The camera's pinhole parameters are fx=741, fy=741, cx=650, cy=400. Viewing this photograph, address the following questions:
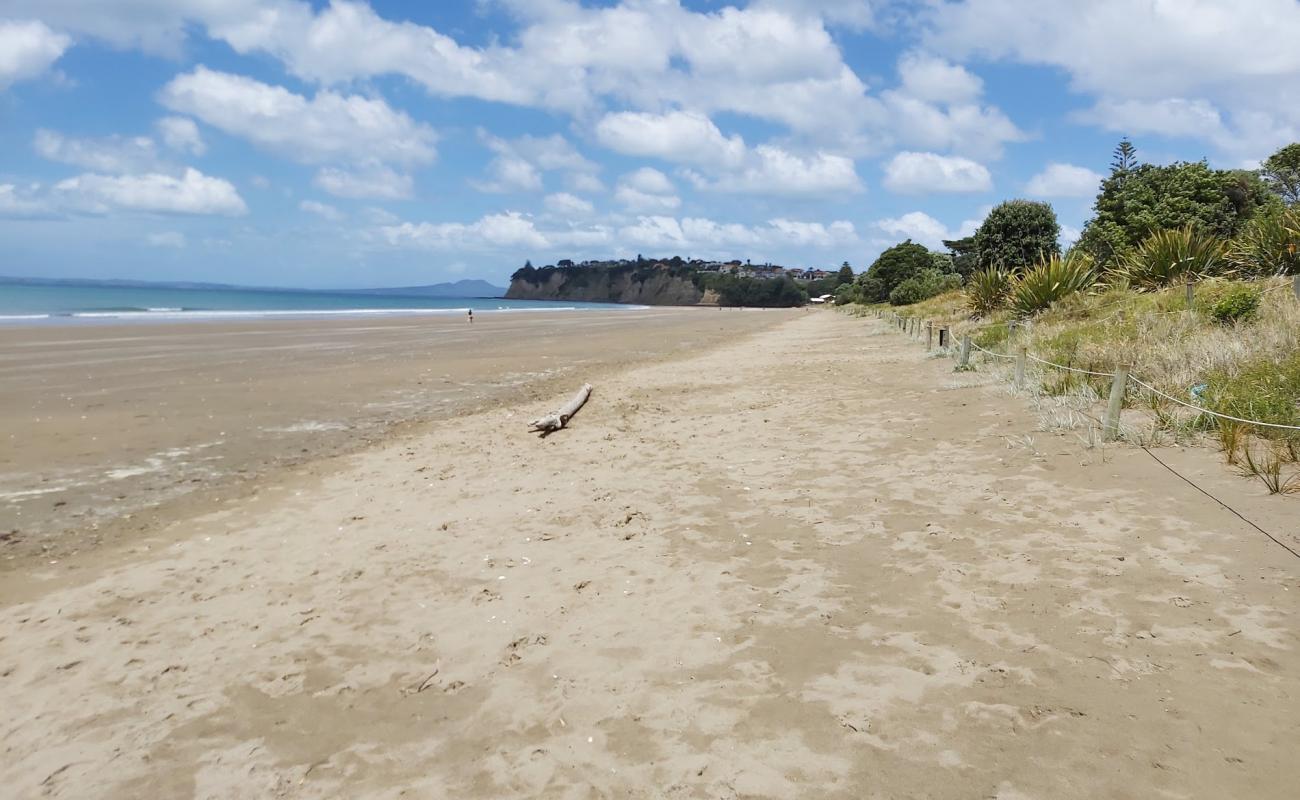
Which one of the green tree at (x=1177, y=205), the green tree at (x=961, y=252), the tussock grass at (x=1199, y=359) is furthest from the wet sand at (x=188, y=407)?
the green tree at (x=961, y=252)

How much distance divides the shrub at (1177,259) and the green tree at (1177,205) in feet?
43.7

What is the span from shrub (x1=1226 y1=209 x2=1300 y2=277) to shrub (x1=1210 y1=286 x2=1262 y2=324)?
355 cm

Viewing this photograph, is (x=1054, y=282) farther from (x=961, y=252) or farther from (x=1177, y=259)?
(x=961, y=252)

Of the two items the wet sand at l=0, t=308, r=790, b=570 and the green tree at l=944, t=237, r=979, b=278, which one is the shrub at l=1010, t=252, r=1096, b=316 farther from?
the green tree at l=944, t=237, r=979, b=278

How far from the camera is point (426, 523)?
267 inches

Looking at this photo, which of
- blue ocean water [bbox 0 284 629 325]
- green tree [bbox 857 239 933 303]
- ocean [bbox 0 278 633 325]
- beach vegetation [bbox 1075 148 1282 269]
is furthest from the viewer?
green tree [bbox 857 239 933 303]

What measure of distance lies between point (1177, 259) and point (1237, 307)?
231 inches

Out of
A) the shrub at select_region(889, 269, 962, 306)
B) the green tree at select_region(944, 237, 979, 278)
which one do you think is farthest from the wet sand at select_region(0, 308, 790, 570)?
the green tree at select_region(944, 237, 979, 278)

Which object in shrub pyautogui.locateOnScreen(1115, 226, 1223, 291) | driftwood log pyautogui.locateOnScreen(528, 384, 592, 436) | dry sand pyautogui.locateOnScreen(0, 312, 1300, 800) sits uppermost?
shrub pyautogui.locateOnScreen(1115, 226, 1223, 291)

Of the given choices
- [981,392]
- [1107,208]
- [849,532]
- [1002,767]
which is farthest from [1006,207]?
[1002,767]

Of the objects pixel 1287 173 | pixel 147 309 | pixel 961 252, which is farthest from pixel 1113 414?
pixel 961 252

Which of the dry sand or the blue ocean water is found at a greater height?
the blue ocean water

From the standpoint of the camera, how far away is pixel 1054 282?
18547 millimetres

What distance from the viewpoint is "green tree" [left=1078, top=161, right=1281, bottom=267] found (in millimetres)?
31016
